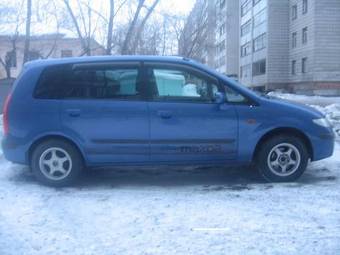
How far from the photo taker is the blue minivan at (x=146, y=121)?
22.6ft

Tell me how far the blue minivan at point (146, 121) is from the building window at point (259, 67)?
45.8 metres

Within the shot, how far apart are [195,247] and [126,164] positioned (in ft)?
8.42

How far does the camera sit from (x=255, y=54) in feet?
183

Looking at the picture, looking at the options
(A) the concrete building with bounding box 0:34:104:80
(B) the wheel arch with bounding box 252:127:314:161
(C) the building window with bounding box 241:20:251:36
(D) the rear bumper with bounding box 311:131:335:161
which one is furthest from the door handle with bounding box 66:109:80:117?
(C) the building window with bounding box 241:20:251:36

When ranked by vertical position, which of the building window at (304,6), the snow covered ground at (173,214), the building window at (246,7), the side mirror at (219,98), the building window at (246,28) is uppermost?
the building window at (246,7)

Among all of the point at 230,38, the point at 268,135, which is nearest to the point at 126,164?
the point at 268,135

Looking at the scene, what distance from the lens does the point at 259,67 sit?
5447cm

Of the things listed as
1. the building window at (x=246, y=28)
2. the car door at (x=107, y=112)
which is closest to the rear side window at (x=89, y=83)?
the car door at (x=107, y=112)

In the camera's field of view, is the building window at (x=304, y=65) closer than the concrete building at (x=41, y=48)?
No

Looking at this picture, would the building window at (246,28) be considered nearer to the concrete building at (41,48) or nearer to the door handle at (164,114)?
the concrete building at (41,48)

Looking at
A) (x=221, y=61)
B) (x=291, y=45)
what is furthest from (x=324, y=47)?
(x=221, y=61)

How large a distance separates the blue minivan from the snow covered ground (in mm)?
372

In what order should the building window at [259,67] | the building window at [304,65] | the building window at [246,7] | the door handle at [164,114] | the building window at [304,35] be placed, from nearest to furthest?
the door handle at [164,114]
the building window at [304,65]
the building window at [304,35]
the building window at [259,67]
the building window at [246,7]

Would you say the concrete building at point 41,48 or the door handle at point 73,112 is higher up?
the concrete building at point 41,48
